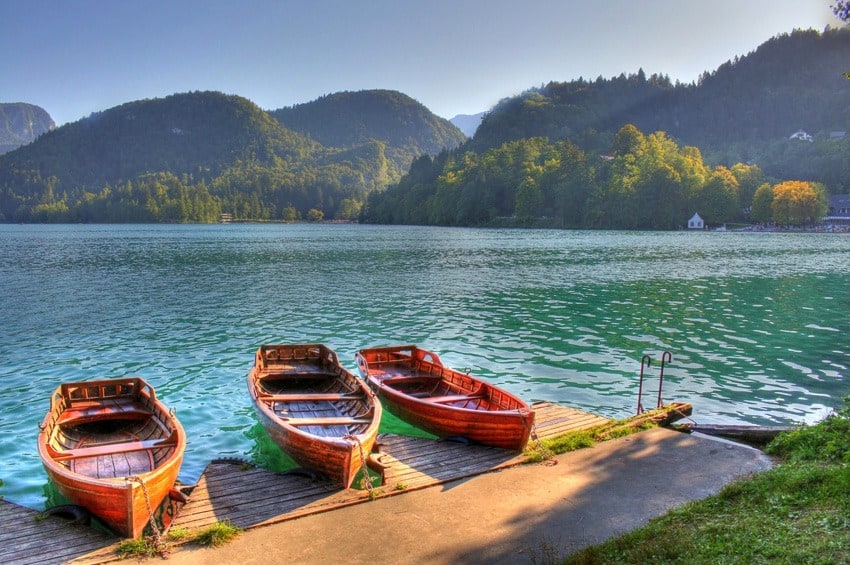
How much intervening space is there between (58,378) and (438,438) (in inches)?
603

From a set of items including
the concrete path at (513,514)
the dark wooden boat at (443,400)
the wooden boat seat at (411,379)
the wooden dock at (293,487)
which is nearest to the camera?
the concrete path at (513,514)

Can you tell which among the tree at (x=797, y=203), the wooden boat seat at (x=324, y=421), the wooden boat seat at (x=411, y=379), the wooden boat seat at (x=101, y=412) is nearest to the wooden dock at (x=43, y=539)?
the wooden boat seat at (x=101, y=412)

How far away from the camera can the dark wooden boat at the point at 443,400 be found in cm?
1247

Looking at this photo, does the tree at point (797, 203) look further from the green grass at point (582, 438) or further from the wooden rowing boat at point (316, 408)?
the wooden rowing boat at point (316, 408)

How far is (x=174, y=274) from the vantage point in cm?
5484

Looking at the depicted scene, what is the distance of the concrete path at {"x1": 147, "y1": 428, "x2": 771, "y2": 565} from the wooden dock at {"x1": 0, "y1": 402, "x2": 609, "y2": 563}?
13.9 inches

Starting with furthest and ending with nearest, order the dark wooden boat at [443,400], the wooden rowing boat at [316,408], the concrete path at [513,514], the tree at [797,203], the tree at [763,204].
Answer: the tree at [763,204] → the tree at [797,203] → the dark wooden boat at [443,400] → the wooden rowing boat at [316,408] → the concrete path at [513,514]

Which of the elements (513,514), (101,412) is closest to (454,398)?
(513,514)

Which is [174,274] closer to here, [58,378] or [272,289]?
[272,289]

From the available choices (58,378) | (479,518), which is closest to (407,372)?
(479,518)

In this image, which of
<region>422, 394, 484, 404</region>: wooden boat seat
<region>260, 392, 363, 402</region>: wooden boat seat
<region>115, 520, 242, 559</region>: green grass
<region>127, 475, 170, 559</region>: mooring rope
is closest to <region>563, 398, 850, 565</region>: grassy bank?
<region>115, 520, 242, 559</region>: green grass

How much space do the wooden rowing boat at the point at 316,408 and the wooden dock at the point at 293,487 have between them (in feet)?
1.65

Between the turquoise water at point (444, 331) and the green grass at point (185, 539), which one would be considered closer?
the green grass at point (185, 539)

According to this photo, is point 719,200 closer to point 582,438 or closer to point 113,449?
point 582,438
